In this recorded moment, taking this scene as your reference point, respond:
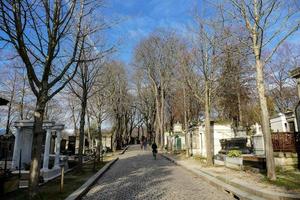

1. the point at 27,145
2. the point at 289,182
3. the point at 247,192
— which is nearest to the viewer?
the point at 247,192

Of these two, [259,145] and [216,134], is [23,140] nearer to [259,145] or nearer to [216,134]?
[259,145]

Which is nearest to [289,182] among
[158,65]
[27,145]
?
[27,145]

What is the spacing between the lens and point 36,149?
27.1 feet

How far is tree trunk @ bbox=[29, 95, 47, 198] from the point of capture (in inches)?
316

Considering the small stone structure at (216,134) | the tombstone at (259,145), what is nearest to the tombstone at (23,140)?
the tombstone at (259,145)

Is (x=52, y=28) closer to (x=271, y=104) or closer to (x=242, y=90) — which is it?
(x=242, y=90)

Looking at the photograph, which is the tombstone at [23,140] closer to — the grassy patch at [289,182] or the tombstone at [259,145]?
the grassy patch at [289,182]

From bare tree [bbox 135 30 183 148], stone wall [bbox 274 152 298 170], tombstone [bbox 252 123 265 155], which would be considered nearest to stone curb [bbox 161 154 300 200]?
Answer: stone wall [bbox 274 152 298 170]

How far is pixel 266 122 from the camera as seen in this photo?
37.5 feet

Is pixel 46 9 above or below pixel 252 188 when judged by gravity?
above

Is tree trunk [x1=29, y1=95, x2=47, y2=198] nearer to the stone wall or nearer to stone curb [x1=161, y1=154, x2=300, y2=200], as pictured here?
stone curb [x1=161, y1=154, x2=300, y2=200]

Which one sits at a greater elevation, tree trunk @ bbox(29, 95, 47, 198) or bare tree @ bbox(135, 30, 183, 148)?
bare tree @ bbox(135, 30, 183, 148)

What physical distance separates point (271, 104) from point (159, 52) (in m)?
18.6

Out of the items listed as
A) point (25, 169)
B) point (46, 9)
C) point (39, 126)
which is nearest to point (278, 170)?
point (39, 126)
